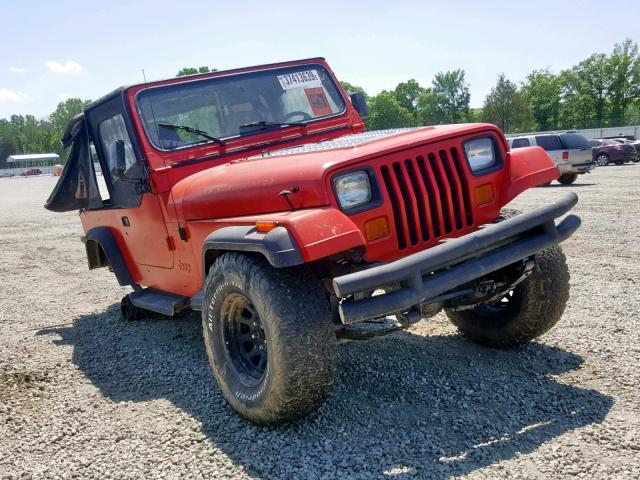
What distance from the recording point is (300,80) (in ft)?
16.3

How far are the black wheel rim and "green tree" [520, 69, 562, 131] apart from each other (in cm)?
7417

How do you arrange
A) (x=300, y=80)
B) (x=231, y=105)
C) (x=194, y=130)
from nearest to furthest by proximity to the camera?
(x=194, y=130)
(x=231, y=105)
(x=300, y=80)

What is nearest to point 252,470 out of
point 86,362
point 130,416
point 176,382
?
point 130,416

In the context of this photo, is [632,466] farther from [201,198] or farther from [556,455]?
[201,198]

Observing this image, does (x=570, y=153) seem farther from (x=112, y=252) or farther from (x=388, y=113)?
(x=388, y=113)

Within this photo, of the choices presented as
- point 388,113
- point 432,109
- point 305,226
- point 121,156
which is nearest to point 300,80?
point 121,156

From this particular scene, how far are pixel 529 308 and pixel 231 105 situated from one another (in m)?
2.74

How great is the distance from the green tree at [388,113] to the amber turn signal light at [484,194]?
86.2m

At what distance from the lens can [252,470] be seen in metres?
2.96

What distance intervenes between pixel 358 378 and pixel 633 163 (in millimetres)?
28284

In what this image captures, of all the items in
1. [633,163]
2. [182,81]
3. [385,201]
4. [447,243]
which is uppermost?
[182,81]

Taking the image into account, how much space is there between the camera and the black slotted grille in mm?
3242

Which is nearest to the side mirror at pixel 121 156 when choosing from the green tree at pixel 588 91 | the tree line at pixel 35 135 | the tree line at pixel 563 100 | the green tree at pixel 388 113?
the tree line at pixel 563 100

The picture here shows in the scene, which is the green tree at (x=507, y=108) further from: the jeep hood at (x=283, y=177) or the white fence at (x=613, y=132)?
the jeep hood at (x=283, y=177)
